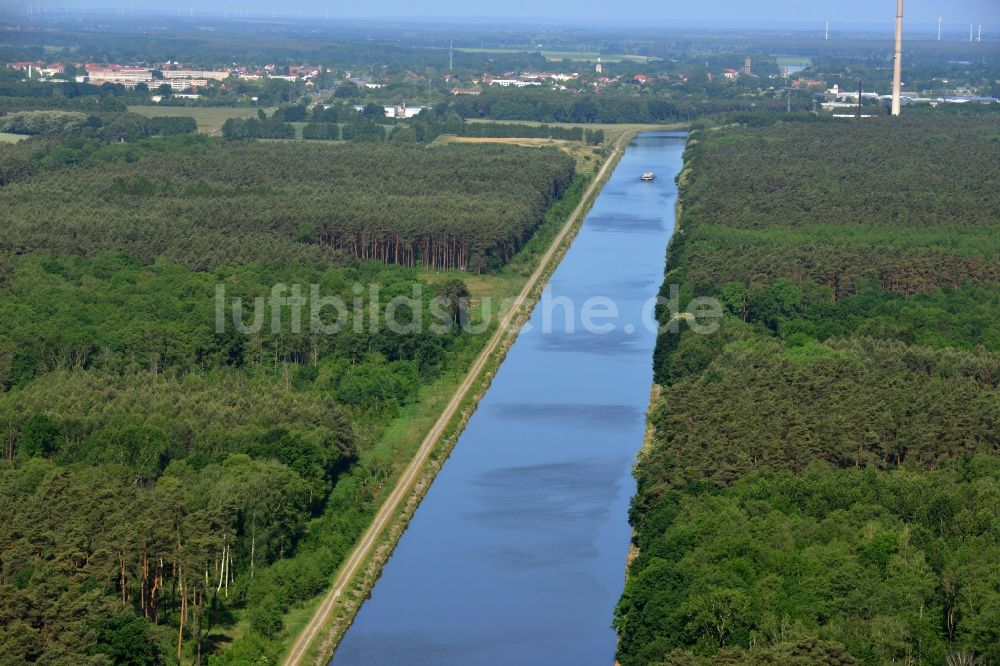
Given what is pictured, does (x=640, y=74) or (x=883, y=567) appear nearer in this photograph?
(x=883, y=567)

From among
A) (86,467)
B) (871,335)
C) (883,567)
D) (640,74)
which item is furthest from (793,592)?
(640,74)

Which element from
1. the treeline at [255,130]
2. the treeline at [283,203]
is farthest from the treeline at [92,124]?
the treeline at [283,203]

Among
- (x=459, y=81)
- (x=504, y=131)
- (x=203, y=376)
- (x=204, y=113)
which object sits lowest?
(x=203, y=376)

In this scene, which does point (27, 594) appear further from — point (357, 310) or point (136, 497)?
point (357, 310)

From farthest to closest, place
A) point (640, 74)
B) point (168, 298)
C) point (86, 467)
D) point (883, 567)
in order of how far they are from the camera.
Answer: point (640, 74)
point (168, 298)
point (86, 467)
point (883, 567)

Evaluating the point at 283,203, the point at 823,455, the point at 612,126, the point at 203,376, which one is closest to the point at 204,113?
the point at 612,126

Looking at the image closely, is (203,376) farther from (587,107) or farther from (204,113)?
(587,107)

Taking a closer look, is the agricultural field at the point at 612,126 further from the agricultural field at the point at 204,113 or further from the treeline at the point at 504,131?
the agricultural field at the point at 204,113

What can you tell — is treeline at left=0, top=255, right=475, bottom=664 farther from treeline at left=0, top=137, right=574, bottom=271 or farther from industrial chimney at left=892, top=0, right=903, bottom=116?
industrial chimney at left=892, top=0, right=903, bottom=116
